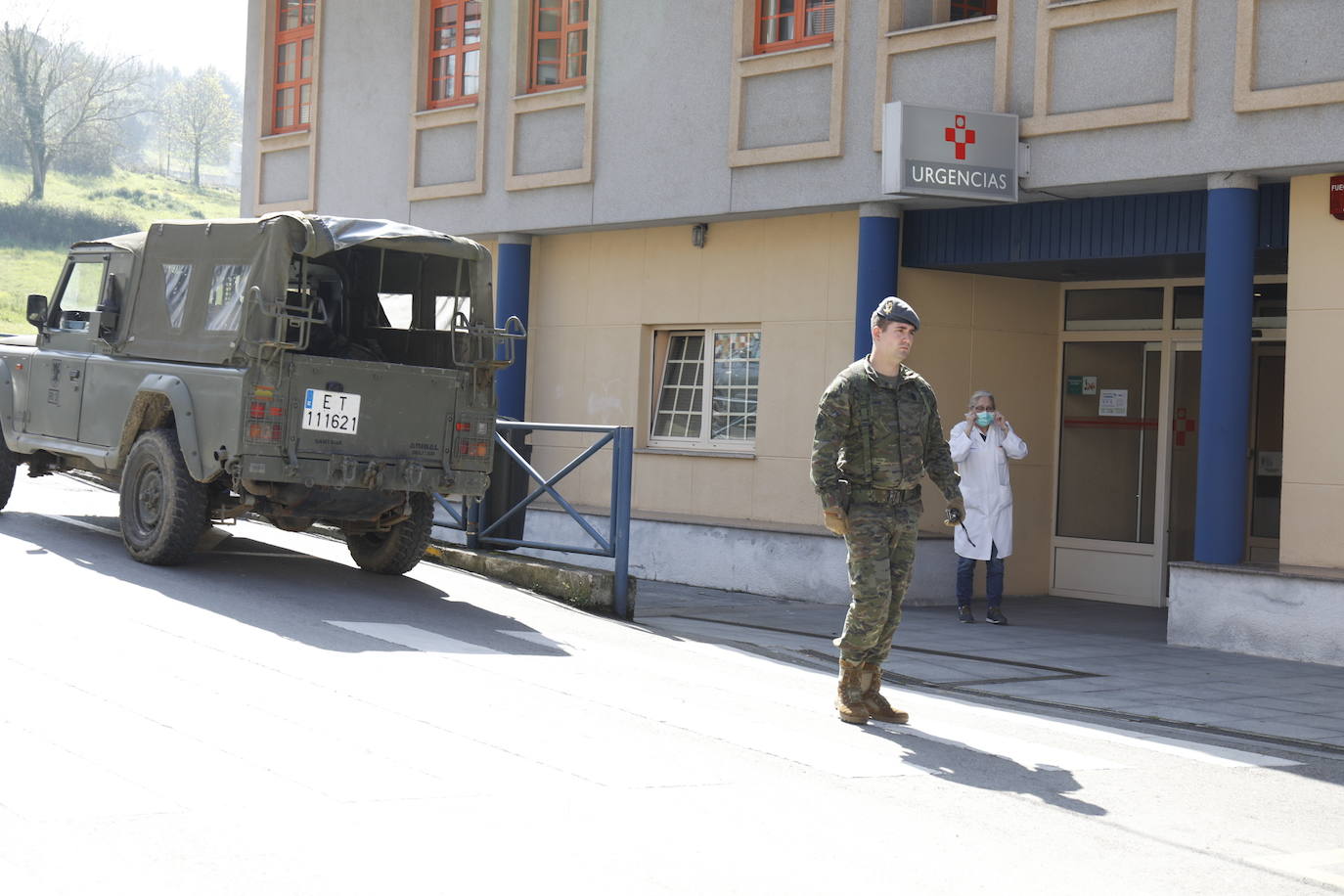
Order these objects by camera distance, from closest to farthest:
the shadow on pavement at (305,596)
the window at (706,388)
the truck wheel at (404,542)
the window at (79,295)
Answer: the shadow on pavement at (305,596), the truck wheel at (404,542), the window at (79,295), the window at (706,388)

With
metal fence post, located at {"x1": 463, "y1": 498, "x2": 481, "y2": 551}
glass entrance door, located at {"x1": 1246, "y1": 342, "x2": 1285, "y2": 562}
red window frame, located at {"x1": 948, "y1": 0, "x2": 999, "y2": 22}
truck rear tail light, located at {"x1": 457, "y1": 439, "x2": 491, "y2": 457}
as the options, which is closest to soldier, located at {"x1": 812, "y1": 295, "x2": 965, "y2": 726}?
truck rear tail light, located at {"x1": 457, "y1": 439, "x2": 491, "y2": 457}

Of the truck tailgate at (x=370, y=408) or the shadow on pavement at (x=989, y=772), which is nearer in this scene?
the shadow on pavement at (x=989, y=772)

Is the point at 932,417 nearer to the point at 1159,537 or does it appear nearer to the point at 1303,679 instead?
the point at 1303,679

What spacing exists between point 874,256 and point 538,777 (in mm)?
9113

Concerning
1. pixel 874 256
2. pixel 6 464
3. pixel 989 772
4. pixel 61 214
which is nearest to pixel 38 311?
pixel 6 464

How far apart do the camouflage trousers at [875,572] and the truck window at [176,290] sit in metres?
5.87

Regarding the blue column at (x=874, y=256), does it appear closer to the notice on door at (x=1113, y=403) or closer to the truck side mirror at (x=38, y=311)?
the notice on door at (x=1113, y=403)

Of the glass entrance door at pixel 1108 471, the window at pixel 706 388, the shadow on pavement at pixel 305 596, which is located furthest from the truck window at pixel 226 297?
the glass entrance door at pixel 1108 471

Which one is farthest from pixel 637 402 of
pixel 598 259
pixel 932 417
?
pixel 932 417

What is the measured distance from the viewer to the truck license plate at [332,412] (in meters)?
10.9

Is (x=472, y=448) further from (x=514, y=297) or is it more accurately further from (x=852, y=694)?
(x=514, y=297)

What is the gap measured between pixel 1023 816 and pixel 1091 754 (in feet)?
5.46

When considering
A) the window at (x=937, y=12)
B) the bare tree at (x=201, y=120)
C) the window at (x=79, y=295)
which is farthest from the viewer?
the bare tree at (x=201, y=120)

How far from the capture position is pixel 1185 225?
512 inches
